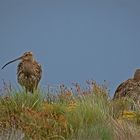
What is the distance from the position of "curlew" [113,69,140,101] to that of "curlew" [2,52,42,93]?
2162 mm

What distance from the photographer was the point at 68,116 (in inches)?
515

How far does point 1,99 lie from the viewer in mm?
14477

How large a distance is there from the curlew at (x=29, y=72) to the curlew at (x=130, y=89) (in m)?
2.16

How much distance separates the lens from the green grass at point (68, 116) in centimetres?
1214

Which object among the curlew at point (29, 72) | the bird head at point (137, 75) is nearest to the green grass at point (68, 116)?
the bird head at point (137, 75)

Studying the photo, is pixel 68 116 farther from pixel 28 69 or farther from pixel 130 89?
pixel 28 69

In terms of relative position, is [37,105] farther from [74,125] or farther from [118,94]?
[118,94]

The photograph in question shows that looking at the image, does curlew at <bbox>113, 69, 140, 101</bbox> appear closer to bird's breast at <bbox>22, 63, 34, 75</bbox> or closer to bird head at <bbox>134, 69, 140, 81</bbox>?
bird head at <bbox>134, 69, 140, 81</bbox>

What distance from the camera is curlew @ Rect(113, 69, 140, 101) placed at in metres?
A: 16.7

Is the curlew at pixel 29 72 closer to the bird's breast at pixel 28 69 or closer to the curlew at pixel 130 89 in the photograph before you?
the bird's breast at pixel 28 69

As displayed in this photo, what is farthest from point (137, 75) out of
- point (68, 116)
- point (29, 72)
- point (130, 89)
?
point (68, 116)

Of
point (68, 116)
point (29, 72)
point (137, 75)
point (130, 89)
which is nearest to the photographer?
point (68, 116)

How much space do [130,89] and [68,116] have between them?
13.3ft

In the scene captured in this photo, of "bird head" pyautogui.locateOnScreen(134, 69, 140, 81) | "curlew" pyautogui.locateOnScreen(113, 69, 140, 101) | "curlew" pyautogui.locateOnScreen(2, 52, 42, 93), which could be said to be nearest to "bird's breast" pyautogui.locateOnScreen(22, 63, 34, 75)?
"curlew" pyautogui.locateOnScreen(2, 52, 42, 93)
